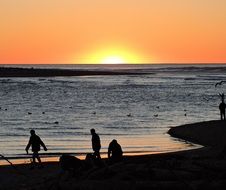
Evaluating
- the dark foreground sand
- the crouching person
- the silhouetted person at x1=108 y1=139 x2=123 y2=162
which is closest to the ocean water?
the silhouetted person at x1=108 y1=139 x2=123 y2=162

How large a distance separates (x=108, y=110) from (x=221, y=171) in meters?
38.2

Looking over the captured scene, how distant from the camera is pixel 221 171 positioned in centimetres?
1585

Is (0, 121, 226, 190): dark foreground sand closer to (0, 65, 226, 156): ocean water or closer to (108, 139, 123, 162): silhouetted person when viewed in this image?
(108, 139, 123, 162): silhouetted person

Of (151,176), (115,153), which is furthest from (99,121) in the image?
(151,176)

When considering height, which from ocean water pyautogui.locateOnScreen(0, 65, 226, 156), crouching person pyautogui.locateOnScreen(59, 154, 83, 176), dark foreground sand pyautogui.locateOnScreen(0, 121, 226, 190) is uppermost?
ocean water pyautogui.locateOnScreen(0, 65, 226, 156)

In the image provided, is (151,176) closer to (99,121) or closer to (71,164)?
(71,164)

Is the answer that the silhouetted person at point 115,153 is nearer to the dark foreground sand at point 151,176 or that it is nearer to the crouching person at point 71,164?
the dark foreground sand at point 151,176

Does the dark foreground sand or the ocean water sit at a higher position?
the ocean water

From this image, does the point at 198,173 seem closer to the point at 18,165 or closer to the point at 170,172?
the point at 170,172

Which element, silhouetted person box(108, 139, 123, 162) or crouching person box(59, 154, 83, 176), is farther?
silhouetted person box(108, 139, 123, 162)

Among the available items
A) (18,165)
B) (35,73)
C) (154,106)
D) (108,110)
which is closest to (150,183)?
(18,165)

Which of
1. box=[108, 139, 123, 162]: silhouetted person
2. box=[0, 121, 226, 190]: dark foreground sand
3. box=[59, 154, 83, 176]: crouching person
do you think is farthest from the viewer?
box=[108, 139, 123, 162]: silhouetted person

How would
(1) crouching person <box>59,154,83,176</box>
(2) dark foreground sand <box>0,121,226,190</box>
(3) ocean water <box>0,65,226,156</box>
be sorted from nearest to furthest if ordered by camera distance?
(2) dark foreground sand <box>0,121,226,190</box> < (1) crouching person <box>59,154,83,176</box> < (3) ocean water <box>0,65,226,156</box>

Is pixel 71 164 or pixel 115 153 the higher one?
pixel 115 153
